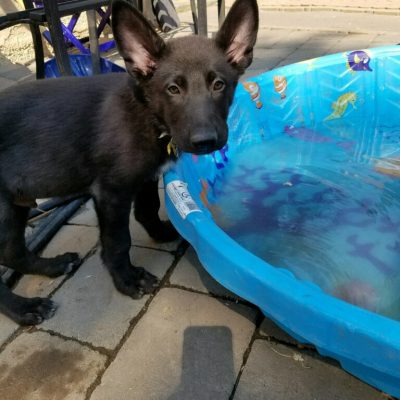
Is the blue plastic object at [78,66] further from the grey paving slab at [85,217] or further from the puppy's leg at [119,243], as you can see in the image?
the puppy's leg at [119,243]

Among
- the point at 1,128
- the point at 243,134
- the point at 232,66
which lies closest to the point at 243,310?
the point at 232,66

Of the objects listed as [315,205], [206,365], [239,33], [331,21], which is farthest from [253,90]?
[331,21]

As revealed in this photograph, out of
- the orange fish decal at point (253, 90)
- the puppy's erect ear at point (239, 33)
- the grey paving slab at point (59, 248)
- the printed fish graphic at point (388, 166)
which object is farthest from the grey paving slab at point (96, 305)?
the printed fish graphic at point (388, 166)

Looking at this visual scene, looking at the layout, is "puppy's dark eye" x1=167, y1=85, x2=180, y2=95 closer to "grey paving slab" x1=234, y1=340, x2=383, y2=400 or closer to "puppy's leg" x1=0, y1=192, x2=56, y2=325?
"puppy's leg" x1=0, y1=192, x2=56, y2=325

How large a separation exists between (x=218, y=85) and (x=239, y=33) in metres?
0.35

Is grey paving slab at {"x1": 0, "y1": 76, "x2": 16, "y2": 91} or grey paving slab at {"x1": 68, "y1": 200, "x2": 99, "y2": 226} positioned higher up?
grey paving slab at {"x1": 68, "y1": 200, "x2": 99, "y2": 226}

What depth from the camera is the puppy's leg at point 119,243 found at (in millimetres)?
2152

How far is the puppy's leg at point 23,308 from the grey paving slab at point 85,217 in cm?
84

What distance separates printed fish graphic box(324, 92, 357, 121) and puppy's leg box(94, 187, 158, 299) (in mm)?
2512

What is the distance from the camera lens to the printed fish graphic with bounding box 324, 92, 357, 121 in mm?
3822

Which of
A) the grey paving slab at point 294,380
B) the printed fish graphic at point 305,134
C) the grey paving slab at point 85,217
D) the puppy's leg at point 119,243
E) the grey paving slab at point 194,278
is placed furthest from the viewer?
the printed fish graphic at point 305,134

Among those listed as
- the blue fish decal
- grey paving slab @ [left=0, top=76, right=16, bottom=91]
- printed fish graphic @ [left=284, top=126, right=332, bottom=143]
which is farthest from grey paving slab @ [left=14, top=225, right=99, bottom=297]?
grey paving slab @ [left=0, top=76, right=16, bottom=91]

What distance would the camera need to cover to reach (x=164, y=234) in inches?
108

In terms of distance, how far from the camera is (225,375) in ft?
6.10
